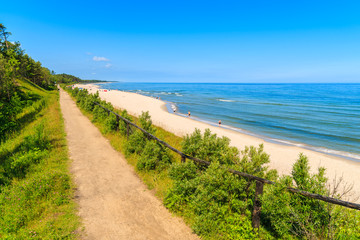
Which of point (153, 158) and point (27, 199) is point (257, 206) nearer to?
point (153, 158)

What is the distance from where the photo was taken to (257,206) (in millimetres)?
4500

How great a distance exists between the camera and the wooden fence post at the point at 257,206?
4359mm

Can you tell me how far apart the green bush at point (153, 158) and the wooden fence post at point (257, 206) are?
4690 mm

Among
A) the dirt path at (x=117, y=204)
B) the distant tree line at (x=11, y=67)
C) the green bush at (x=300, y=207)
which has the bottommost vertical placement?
the dirt path at (x=117, y=204)

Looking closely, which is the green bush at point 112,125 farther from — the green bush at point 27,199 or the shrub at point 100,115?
the green bush at point 27,199

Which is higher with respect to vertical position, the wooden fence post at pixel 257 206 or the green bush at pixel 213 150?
the green bush at pixel 213 150

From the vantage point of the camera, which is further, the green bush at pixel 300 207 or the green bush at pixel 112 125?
the green bush at pixel 112 125

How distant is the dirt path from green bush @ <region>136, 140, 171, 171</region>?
2.35 feet

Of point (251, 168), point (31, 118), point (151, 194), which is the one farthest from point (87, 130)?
point (251, 168)

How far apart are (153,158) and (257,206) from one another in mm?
5190

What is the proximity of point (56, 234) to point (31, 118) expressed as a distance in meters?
19.4

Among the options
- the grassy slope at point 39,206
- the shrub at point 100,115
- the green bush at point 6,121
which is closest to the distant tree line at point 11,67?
the green bush at point 6,121

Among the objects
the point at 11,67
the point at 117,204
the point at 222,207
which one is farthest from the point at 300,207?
the point at 11,67

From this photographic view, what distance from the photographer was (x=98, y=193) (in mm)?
6832
